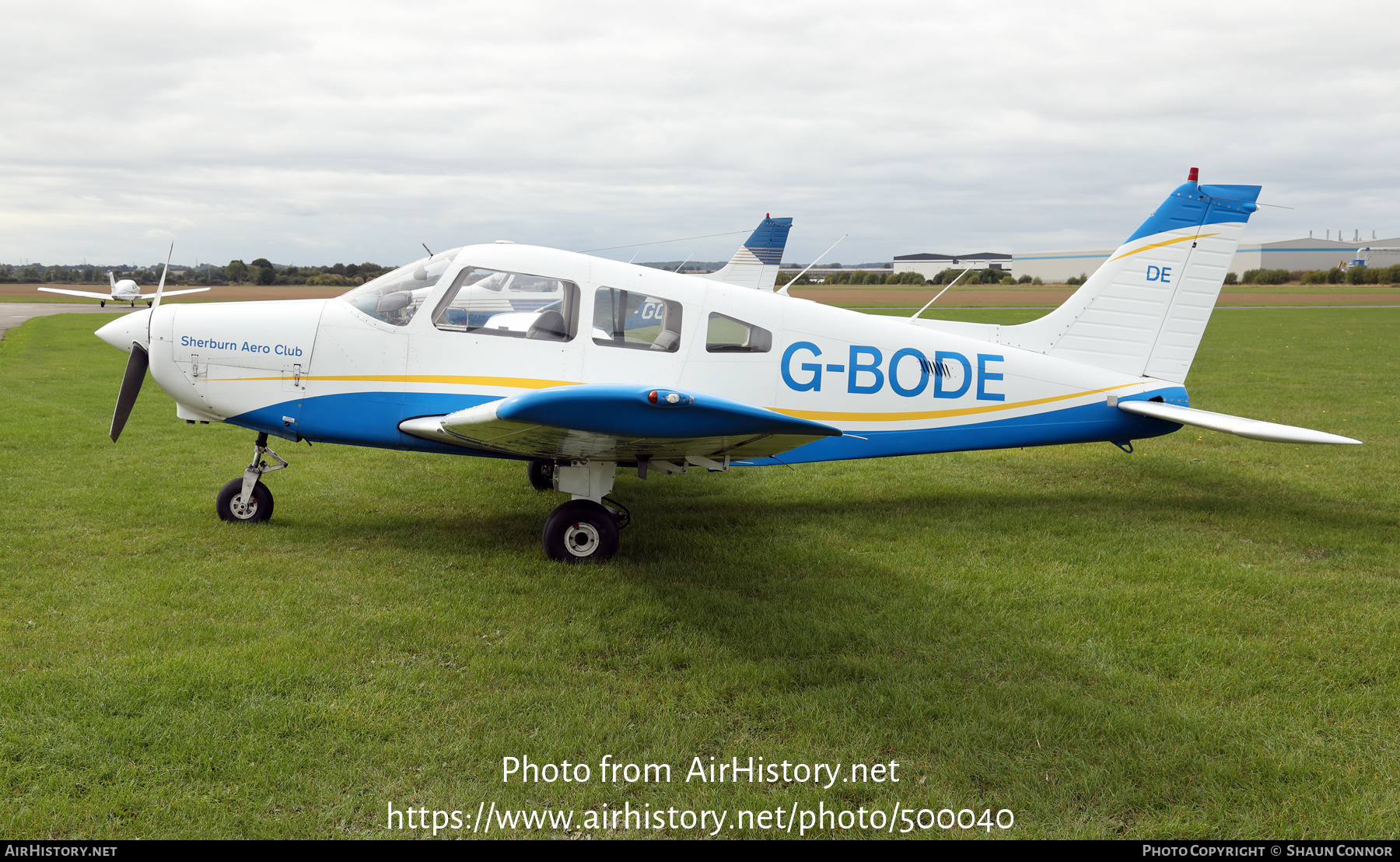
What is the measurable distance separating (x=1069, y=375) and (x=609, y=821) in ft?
18.2

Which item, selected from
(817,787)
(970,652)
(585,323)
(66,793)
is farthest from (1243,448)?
(66,793)

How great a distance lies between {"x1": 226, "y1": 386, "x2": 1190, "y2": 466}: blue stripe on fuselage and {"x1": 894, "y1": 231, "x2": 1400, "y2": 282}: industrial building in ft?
267

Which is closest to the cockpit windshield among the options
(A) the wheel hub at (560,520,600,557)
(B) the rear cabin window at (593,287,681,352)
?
(B) the rear cabin window at (593,287,681,352)

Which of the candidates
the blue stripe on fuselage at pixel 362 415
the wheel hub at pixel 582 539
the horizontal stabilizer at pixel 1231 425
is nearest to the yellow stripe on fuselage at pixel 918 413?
the horizontal stabilizer at pixel 1231 425

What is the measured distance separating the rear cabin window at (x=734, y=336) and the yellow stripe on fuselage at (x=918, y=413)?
495mm

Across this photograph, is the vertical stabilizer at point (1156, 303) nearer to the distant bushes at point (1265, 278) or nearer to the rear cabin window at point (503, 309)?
the rear cabin window at point (503, 309)

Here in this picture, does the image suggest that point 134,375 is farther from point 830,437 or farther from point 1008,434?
point 1008,434

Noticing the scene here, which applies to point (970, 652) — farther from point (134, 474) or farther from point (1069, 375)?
point (134, 474)

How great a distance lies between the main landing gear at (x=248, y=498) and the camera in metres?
6.41

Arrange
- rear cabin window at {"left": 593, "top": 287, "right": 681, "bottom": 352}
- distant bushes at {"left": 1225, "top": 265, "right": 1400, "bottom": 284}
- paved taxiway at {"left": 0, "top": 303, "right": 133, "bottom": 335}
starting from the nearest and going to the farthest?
rear cabin window at {"left": 593, "top": 287, "right": 681, "bottom": 352} < paved taxiway at {"left": 0, "top": 303, "right": 133, "bottom": 335} < distant bushes at {"left": 1225, "top": 265, "right": 1400, "bottom": 284}

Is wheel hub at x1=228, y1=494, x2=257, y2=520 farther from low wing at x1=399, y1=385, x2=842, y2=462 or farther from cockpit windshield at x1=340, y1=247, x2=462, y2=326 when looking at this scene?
low wing at x1=399, y1=385, x2=842, y2=462

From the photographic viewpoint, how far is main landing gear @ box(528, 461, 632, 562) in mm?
5738

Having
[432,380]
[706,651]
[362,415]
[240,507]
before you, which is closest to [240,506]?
[240,507]
